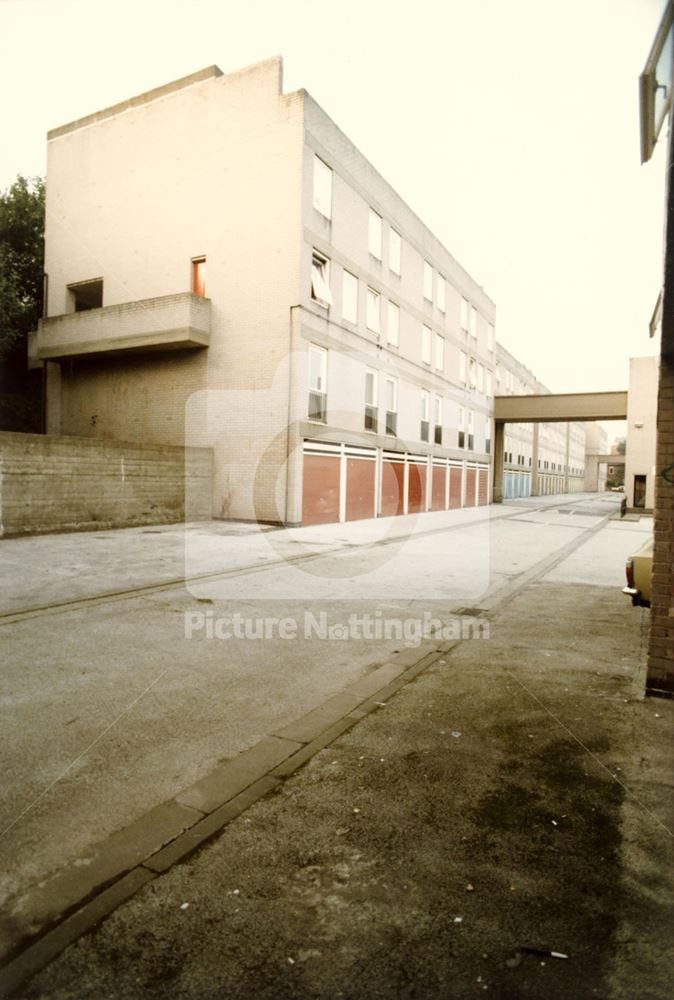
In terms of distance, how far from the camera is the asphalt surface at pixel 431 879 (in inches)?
78.6

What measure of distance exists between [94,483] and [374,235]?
553 inches

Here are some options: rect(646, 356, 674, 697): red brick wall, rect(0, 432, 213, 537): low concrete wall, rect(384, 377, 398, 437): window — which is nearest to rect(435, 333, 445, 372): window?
rect(384, 377, 398, 437): window

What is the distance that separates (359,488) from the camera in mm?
21906

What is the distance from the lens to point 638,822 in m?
2.85

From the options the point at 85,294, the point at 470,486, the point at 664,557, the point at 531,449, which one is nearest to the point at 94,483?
the point at 85,294

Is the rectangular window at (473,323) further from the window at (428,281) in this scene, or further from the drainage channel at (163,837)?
the drainage channel at (163,837)

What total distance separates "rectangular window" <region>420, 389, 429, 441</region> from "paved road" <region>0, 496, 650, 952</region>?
14610 mm

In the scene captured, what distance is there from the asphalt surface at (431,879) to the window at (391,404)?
2044 cm

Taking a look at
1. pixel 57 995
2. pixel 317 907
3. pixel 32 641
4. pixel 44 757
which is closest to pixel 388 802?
pixel 317 907

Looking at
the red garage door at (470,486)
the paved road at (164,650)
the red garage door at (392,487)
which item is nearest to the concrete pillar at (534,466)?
the red garage door at (470,486)

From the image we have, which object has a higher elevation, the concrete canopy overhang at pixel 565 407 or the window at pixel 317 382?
the concrete canopy overhang at pixel 565 407

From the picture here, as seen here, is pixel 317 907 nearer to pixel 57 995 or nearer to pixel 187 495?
pixel 57 995

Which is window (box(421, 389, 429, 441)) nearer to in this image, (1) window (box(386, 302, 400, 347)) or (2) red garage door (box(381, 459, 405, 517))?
(2) red garage door (box(381, 459, 405, 517))

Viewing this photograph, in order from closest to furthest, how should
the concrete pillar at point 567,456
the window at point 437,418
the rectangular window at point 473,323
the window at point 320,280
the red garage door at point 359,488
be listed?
the window at point 320,280
the red garage door at point 359,488
the window at point 437,418
the rectangular window at point 473,323
the concrete pillar at point 567,456
